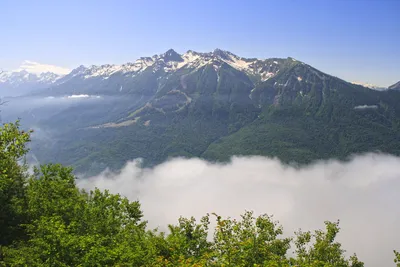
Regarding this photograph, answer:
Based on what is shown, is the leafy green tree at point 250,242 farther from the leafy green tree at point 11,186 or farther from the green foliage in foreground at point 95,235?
the leafy green tree at point 11,186

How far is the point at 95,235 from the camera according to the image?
38.7 metres

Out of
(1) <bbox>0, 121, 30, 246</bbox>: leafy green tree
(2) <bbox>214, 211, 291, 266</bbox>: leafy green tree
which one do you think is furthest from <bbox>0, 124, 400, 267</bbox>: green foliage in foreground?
(2) <bbox>214, 211, 291, 266</bbox>: leafy green tree

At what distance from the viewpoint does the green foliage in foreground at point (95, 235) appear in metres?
32.6

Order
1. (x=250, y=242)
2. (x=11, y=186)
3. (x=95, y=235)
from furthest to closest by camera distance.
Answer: (x=11, y=186), (x=95, y=235), (x=250, y=242)

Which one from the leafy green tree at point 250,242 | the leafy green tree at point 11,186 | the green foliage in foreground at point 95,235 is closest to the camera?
the leafy green tree at point 250,242

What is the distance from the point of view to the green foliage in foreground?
32.6 meters

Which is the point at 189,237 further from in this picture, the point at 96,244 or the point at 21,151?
the point at 21,151

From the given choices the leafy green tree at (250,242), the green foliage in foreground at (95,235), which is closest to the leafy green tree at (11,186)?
the green foliage in foreground at (95,235)

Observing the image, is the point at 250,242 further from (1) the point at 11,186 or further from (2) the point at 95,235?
(1) the point at 11,186

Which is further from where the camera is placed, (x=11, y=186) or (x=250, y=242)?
(x=11, y=186)

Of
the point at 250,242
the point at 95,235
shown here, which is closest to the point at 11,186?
the point at 95,235

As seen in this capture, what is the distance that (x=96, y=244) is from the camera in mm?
36250

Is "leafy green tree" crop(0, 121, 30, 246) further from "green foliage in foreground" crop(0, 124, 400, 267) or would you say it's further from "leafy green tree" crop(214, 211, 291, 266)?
"leafy green tree" crop(214, 211, 291, 266)

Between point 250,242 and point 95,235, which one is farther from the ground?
point 250,242
